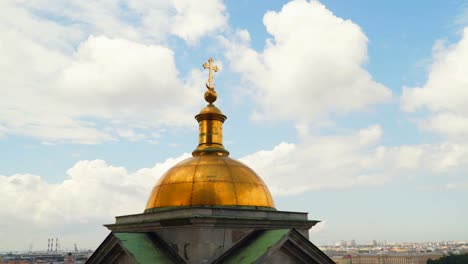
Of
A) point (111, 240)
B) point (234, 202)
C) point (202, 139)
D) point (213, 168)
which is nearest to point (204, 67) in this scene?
point (202, 139)

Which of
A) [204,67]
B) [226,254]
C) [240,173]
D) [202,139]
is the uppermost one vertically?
[204,67]

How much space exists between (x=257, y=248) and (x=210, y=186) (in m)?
2.69

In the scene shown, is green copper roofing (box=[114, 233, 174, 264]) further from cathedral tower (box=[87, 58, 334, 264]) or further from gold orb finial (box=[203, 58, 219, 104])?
gold orb finial (box=[203, 58, 219, 104])

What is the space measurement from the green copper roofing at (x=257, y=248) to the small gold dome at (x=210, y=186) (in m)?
1.53

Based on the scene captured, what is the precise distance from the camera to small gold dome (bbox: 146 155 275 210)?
15719mm

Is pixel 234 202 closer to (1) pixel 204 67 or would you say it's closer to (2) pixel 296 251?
(2) pixel 296 251

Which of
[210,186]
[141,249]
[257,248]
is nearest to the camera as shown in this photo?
[257,248]

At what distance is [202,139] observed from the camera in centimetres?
A: 1884

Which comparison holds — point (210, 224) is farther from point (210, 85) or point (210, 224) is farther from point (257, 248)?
→ point (210, 85)

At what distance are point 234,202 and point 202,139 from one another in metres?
3.89

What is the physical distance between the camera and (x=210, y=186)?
1583cm

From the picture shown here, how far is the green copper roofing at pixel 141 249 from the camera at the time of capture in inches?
583

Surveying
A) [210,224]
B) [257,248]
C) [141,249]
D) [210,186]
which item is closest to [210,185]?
[210,186]

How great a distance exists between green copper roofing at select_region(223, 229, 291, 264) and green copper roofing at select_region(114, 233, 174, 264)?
2198 millimetres
